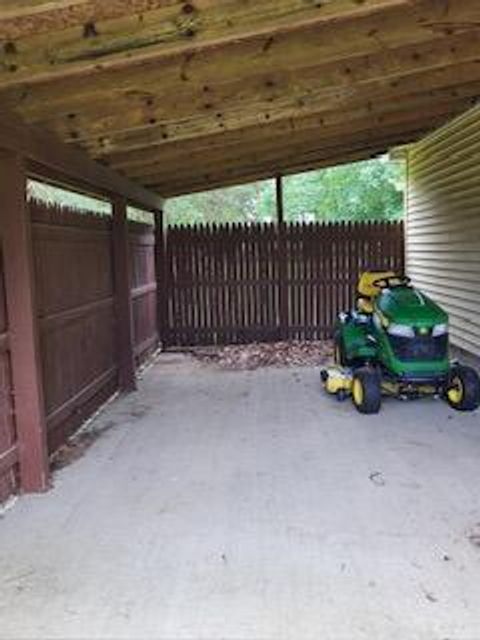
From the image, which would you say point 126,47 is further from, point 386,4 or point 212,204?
point 212,204

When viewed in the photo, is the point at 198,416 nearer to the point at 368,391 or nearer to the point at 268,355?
the point at 368,391

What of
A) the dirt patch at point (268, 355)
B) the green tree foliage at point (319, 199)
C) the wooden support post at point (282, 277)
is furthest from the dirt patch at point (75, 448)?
the green tree foliage at point (319, 199)

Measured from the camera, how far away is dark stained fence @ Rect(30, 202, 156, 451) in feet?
17.1

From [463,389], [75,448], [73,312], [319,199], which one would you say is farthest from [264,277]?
[319,199]

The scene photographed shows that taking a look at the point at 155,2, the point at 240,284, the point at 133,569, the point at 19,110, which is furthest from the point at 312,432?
the point at 240,284

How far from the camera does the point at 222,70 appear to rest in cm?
432

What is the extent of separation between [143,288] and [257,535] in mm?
6116

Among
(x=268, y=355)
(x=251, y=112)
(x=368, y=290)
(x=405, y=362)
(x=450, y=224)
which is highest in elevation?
(x=251, y=112)

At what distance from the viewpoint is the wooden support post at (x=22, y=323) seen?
4.22 metres

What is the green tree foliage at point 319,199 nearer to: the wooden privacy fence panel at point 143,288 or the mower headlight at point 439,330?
the wooden privacy fence panel at point 143,288

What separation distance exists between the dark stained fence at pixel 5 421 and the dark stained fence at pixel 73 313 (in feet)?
2.32

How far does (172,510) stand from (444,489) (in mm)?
1626

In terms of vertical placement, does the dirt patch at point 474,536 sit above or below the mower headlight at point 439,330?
below

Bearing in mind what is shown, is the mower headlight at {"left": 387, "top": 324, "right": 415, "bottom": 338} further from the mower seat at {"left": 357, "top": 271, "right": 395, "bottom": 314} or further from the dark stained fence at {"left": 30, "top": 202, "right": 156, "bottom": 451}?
the dark stained fence at {"left": 30, "top": 202, "right": 156, "bottom": 451}
